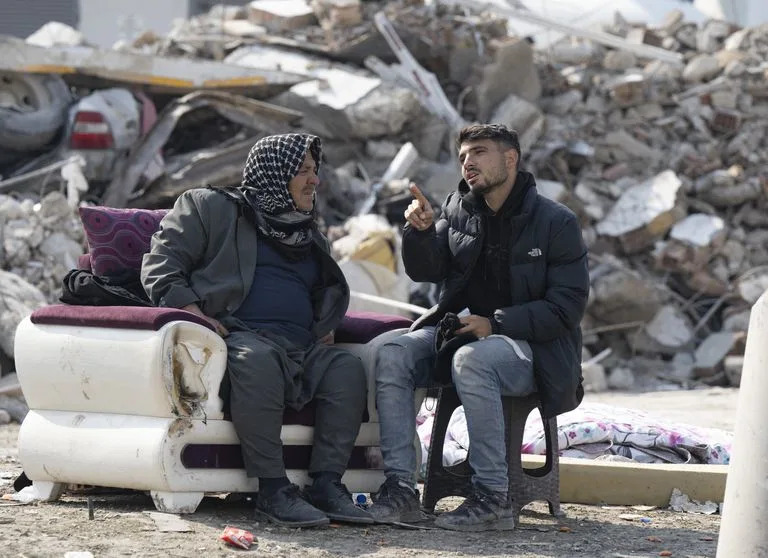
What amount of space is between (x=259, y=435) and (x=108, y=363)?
658 mm

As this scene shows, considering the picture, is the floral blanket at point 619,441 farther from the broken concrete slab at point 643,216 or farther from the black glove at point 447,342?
the broken concrete slab at point 643,216

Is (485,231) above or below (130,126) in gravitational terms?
below

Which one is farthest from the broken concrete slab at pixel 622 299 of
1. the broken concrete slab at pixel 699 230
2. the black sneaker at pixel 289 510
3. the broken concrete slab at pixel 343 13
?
the black sneaker at pixel 289 510

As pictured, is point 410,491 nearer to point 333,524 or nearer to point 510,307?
point 333,524

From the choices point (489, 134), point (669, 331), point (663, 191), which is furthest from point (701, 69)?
point (489, 134)

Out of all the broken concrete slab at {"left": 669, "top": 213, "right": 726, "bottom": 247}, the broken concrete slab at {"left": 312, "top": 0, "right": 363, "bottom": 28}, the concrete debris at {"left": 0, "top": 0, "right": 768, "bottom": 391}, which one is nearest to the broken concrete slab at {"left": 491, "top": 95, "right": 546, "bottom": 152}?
the concrete debris at {"left": 0, "top": 0, "right": 768, "bottom": 391}

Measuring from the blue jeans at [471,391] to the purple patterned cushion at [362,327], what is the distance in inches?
13.8

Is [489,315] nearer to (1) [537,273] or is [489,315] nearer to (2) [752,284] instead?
(1) [537,273]

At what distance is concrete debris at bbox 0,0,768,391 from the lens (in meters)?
13.0

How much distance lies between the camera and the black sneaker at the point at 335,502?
211 inches

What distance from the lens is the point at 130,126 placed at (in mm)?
13258

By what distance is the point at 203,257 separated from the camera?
18.7 ft

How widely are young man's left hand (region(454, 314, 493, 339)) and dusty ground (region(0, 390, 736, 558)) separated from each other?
822mm

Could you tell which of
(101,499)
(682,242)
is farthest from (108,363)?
(682,242)
